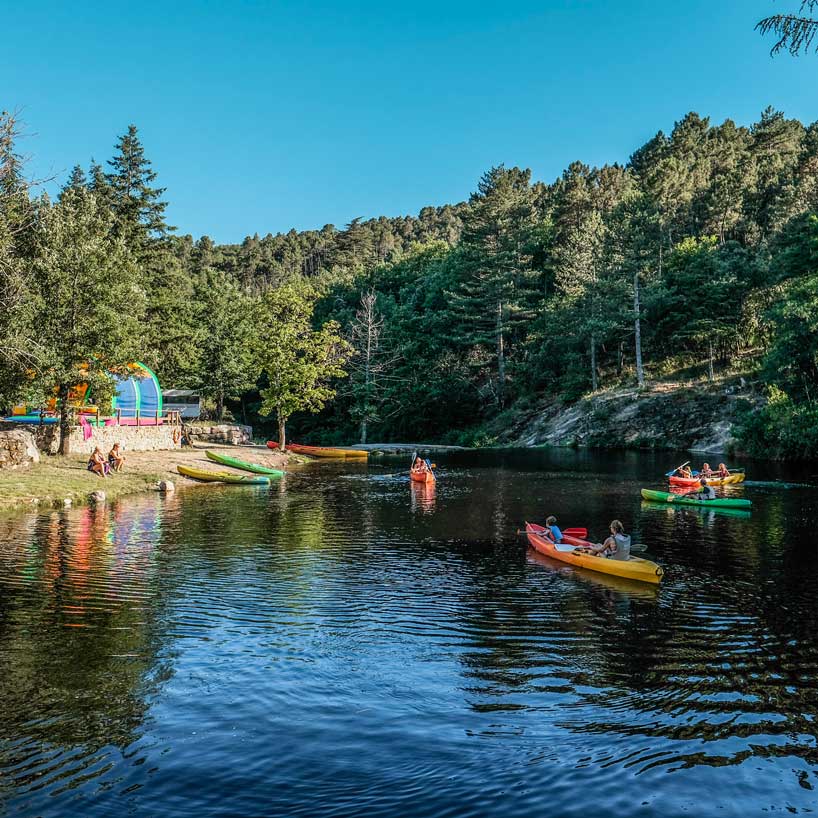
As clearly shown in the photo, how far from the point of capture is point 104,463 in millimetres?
32156

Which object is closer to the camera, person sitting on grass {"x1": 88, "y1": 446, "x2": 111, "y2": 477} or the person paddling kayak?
the person paddling kayak

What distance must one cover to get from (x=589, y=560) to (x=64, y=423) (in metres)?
27.6

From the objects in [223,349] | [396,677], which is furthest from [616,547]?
[223,349]

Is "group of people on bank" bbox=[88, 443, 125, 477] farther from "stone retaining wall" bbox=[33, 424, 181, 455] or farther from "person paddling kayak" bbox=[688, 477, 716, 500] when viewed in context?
"person paddling kayak" bbox=[688, 477, 716, 500]

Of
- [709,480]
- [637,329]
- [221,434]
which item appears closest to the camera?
[709,480]

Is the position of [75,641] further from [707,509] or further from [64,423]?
[64,423]

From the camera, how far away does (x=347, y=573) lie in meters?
18.0

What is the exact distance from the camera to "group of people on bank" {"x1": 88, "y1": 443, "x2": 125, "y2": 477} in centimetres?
3197

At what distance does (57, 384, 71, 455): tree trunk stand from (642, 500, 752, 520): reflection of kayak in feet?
91.5

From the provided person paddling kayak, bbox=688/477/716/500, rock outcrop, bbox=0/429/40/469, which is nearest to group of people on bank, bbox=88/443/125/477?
rock outcrop, bbox=0/429/40/469

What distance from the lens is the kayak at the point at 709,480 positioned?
3338 centimetres

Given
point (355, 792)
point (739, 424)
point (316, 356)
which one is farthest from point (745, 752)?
point (316, 356)

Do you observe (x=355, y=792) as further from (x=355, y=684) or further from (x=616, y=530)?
(x=616, y=530)

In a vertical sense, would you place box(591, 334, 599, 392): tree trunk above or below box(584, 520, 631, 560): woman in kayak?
above
